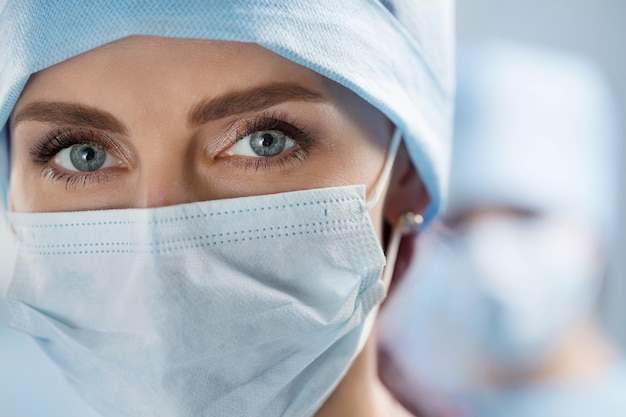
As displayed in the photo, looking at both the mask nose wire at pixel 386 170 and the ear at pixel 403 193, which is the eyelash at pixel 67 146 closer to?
the mask nose wire at pixel 386 170

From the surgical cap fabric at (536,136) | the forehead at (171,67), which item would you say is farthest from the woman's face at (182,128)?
the surgical cap fabric at (536,136)

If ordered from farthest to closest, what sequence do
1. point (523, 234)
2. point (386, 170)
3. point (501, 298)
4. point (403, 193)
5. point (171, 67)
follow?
point (523, 234)
point (501, 298)
point (403, 193)
point (386, 170)
point (171, 67)

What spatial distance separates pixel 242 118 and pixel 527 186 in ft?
7.51

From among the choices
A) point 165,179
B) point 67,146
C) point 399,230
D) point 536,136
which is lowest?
point 399,230

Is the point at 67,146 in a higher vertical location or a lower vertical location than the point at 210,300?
higher

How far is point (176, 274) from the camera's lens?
48.5 inches

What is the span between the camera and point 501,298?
314 cm

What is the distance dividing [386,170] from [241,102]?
308 millimetres

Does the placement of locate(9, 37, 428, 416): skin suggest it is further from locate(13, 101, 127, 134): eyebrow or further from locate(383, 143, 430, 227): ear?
locate(383, 143, 430, 227): ear

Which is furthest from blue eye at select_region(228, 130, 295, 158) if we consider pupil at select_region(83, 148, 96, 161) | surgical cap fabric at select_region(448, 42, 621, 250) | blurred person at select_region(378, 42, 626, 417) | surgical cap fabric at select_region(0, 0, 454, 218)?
surgical cap fabric at select_region(448, 42, 621, 250)

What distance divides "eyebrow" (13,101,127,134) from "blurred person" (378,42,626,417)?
1651mm

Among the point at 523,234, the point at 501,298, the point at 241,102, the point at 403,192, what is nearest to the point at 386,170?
the point at 403,192

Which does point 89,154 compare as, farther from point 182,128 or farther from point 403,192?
point 403,192

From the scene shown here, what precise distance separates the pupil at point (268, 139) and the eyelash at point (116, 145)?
2 centimetres
